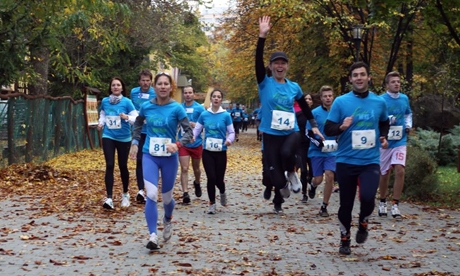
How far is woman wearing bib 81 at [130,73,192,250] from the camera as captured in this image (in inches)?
356

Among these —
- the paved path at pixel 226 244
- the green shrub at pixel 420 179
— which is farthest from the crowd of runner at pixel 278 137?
the green shrub at pixel 420 179

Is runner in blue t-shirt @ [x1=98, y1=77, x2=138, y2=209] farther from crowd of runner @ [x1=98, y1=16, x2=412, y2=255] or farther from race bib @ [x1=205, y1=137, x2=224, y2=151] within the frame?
race bib @ [x1=205, y1=137, x2=224, y2=151]

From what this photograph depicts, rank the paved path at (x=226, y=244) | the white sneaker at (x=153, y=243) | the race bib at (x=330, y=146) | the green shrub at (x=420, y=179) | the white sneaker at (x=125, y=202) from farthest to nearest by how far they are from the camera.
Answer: the green shrub at (x=420, y=179)
the white sneaker at (x=125, y=202)
the race bib at (x=330, y=146)
the white sneaker at (x=153, y=243)
the paved path at (x=226, y=244)

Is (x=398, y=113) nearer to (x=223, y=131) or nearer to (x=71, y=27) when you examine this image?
(x=223, y=131)

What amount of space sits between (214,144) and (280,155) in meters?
2.48

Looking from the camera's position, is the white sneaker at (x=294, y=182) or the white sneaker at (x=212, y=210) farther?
the white sneaker at (x=212, y=210)

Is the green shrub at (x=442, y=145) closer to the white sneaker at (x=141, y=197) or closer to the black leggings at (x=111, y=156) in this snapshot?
the white sneaker at (x=141, y=197)

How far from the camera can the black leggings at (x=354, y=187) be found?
28.0 feet

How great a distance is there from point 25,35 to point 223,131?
7.25m

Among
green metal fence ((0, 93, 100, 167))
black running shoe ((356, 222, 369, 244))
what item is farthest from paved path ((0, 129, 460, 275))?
green metal fence ((0, 93, 100, 167))

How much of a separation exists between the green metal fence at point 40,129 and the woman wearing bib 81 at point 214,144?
810 cm

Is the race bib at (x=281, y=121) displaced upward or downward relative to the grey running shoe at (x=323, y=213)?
upward

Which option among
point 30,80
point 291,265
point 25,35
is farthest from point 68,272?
point 30,80

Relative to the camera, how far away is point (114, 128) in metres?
12.6
